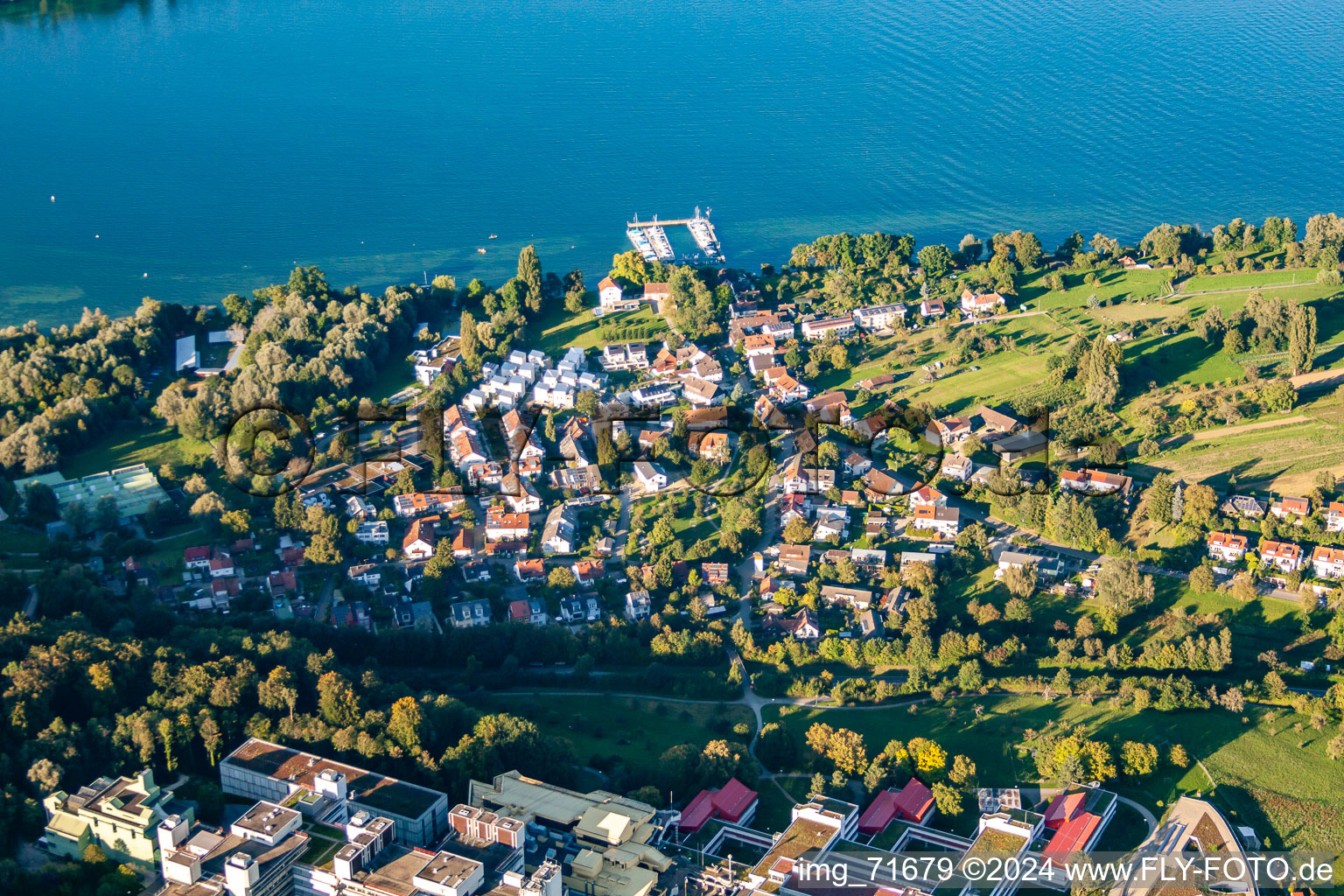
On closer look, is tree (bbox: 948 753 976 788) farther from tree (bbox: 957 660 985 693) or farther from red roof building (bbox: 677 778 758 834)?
red roof building (bbox: 677 778 758 834)

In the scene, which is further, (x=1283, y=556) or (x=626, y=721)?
(x=1283, y=556)

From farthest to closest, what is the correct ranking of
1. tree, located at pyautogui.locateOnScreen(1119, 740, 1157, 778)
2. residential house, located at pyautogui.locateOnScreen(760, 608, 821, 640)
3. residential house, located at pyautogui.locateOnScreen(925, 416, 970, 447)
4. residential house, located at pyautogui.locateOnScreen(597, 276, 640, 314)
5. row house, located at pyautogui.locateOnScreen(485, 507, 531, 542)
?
residential house, located at pyautogui.locateOnScreen(597, 276, 640, 314) → residential house, located at pyautogui.locateOnScreen(925, 416, 970, 447) → row house, located at pyautogui.locateOnScreen(485, 507, 531, 542) → residential house, located at pyautogui.locateOnScreen(760, 608, 821, 640) → tree, located at pyautogui.locateOnScreen(1119, 740, 1157, 778)

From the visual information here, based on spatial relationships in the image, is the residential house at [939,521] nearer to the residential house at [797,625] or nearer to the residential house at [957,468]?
the residential house at [957,468]

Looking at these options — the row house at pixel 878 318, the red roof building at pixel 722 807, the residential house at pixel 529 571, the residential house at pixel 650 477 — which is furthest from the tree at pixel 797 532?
the row house at pixel 878 318

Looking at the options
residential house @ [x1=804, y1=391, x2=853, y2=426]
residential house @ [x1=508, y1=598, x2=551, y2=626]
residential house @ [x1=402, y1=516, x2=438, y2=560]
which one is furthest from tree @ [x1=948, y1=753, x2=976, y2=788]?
residential house @ [x1=402, y1=516, x2=438, y2=560]

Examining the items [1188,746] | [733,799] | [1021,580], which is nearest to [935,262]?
[1021,580]

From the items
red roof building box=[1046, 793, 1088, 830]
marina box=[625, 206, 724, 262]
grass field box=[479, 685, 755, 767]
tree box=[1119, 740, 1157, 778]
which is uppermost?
marina box=[625, 206, 724, 262]

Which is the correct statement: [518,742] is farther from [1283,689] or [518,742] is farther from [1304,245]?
[1304,245]

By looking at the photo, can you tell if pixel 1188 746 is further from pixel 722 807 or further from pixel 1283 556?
pixel 722 807
